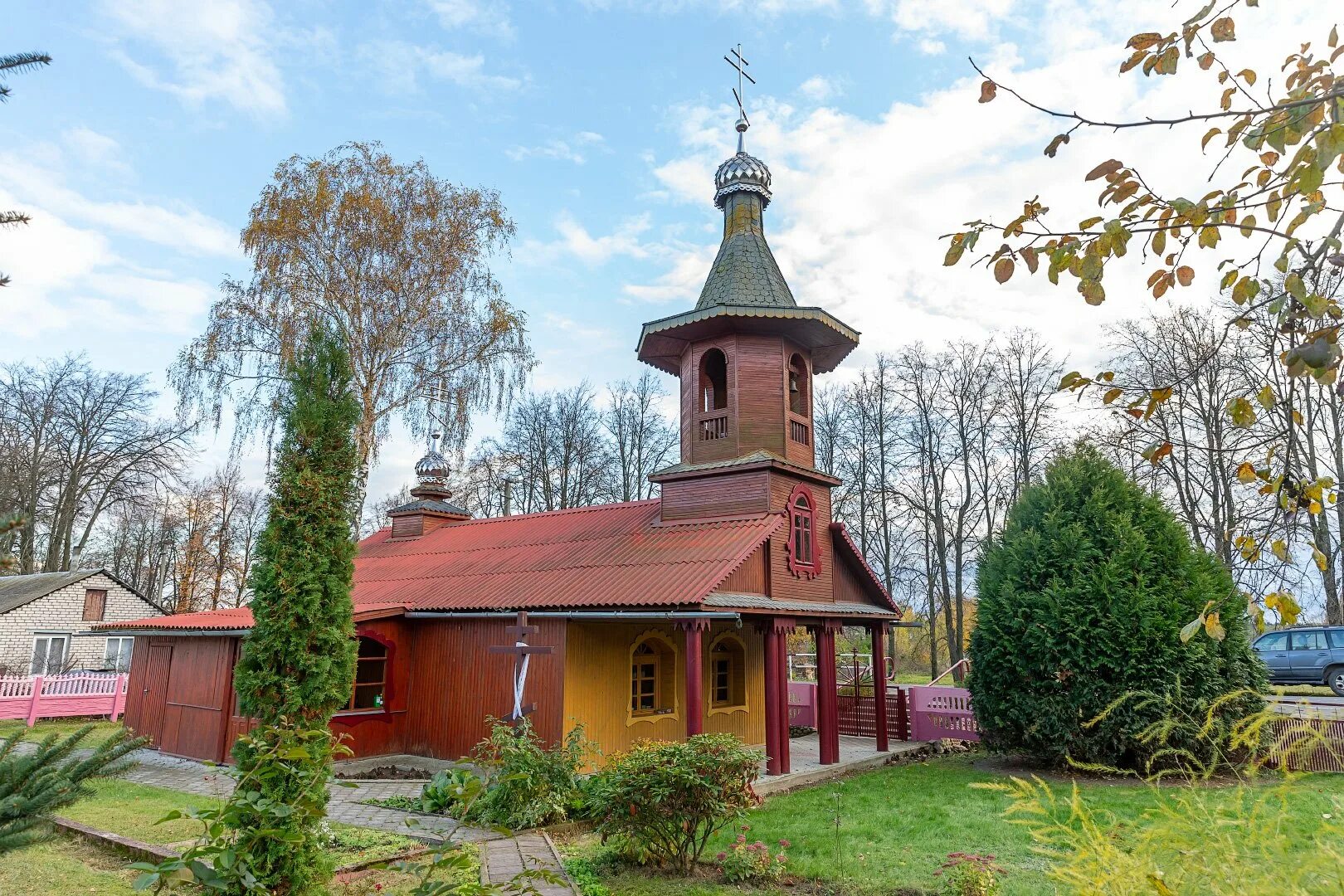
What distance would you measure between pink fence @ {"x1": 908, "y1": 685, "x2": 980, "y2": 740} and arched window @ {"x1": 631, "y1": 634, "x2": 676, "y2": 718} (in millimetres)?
5161

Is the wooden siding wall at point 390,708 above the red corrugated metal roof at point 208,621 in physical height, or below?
below

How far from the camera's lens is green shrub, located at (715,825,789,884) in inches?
258

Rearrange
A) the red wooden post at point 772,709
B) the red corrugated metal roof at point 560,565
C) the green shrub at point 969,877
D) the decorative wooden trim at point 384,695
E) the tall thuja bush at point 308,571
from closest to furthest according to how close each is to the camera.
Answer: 1. the green shrub at point 969,877
2. the tall thuja bush at point 308,571
3. the red wooden post at point 772,709
4. the red corrugated metal roof at point 560,565
5. the decorative wooden trim at point 384,695

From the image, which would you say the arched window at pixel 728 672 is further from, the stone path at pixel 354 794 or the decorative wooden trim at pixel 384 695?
the decorative wooden trim at pixel 384 695

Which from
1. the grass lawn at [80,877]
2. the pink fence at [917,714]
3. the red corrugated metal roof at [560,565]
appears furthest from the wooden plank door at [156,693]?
the pink fence at [917,714]

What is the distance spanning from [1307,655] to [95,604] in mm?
30711

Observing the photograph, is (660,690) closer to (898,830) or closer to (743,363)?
(898,830)

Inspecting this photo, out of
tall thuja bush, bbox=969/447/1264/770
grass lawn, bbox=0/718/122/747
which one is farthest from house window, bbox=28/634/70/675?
tall thuja bush, bbox=969/447/1264/770

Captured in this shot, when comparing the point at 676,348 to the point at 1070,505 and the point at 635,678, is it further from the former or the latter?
the point at 1070,505

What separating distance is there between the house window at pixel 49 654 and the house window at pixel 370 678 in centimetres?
1548

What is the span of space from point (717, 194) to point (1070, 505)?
26.5 feet

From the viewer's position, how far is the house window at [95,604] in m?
23.9

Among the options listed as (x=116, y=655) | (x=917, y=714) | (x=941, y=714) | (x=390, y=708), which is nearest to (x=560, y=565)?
(x=390, y=708)

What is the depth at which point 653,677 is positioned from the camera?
12.6 m
